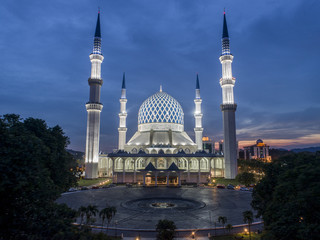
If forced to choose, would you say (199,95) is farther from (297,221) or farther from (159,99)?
(297,221)

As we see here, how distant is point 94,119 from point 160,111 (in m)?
17.4

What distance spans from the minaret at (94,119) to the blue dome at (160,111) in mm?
13754

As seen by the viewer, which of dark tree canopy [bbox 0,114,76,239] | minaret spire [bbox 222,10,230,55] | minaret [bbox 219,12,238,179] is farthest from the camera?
minaret spire [bbox 222,10,230,55]

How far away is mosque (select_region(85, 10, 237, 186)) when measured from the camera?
43.0m

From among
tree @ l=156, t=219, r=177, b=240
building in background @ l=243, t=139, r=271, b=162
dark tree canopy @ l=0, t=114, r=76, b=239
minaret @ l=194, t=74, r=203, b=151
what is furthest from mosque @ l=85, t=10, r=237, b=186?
building in background @ l=243, t=139, r=271, b=162

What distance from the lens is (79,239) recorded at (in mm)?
7938

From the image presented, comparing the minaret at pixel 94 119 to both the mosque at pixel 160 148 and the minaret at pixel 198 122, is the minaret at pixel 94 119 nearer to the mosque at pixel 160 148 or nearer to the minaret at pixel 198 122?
the mosque at pixel 160 148

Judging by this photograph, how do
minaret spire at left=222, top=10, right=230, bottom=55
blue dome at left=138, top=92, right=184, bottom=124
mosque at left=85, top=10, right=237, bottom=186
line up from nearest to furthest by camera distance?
1. mosque at left=85, top=10, right=237, bottom=186
2. minaret spire at left=222, top=10, right=230, bottom=55
3. blue dome at left=138, top=92, right=184, bottom=124

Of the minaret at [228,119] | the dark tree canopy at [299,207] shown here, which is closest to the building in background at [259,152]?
the minaret at [228,119]

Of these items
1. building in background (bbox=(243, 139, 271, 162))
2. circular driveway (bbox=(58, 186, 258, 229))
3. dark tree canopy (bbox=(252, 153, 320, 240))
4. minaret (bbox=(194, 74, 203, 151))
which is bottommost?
circular driveway (bbox=(58, 186, 258, 229))

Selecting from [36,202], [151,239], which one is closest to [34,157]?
[36,202]

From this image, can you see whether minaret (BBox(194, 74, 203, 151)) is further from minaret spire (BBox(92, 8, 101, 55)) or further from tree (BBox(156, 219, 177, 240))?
tree (BBox(156, 219, 177, 240))

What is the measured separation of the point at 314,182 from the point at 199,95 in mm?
55573

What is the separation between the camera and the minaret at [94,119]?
1796 inches
